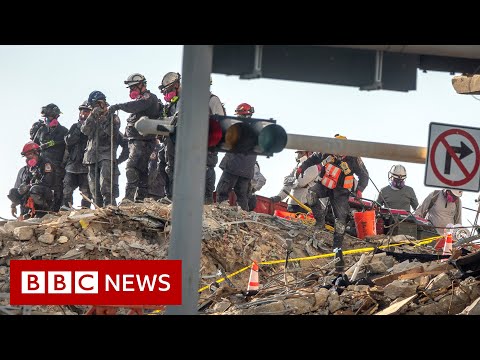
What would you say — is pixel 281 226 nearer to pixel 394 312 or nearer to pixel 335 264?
pixel 335 264

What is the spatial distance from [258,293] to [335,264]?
2.50 m

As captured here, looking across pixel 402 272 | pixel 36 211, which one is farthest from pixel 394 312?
pixel 36 211

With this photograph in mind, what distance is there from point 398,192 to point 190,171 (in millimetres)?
12343

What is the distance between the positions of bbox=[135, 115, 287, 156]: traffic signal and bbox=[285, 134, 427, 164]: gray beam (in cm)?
94

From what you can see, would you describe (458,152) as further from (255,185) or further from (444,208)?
(444,208)

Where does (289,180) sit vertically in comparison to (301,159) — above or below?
below

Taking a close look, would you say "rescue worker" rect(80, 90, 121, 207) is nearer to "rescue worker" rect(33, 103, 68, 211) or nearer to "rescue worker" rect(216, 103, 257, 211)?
"rescue worker" rect(33, 103, 68, 211)

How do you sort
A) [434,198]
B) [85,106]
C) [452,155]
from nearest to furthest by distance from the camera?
[452,155] → [85,106] → [434,198]

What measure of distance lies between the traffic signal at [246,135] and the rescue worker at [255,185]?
10.6 m

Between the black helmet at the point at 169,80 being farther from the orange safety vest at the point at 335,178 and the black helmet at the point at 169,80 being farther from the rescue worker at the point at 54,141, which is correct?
the orange safety vest at the point at 335,178

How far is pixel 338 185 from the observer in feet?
73.8

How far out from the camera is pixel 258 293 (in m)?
16.3

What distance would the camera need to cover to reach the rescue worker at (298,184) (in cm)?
2348

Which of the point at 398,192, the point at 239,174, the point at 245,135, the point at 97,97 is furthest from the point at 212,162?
the point at 245,135
